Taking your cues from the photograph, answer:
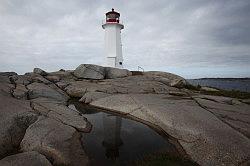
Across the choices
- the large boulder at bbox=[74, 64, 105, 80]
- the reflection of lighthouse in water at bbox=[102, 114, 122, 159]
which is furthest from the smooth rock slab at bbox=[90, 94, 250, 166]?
the large boulder at bbox=[74, 64, 105, 80]

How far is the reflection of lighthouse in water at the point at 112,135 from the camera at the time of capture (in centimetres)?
1157

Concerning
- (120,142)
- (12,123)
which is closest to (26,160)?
(12,123)

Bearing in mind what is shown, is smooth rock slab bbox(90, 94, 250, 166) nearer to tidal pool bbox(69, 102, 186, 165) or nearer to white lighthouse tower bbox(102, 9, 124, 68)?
tidal pool bbox(69, 102, 186, 165)

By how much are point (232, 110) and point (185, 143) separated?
25.1ft

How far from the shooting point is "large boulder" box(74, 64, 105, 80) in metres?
35.3

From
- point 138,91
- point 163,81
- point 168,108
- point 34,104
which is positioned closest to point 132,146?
point 168,108

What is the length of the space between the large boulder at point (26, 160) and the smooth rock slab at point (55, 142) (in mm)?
582

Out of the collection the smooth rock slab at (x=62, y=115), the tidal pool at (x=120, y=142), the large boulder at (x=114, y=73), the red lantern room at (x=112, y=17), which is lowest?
the tidal pool at (x=120, y=142)

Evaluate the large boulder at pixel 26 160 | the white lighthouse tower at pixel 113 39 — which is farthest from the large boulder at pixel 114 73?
the large boulder at pixel 26 160

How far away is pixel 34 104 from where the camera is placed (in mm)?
16484

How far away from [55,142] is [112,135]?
13.6 feet

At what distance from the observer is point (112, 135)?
45.9 ft

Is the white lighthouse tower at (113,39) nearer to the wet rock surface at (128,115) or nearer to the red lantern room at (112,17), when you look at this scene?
the red lantern room at (112,17)

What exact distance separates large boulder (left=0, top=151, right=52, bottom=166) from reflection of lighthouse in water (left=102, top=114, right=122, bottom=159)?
322cm
